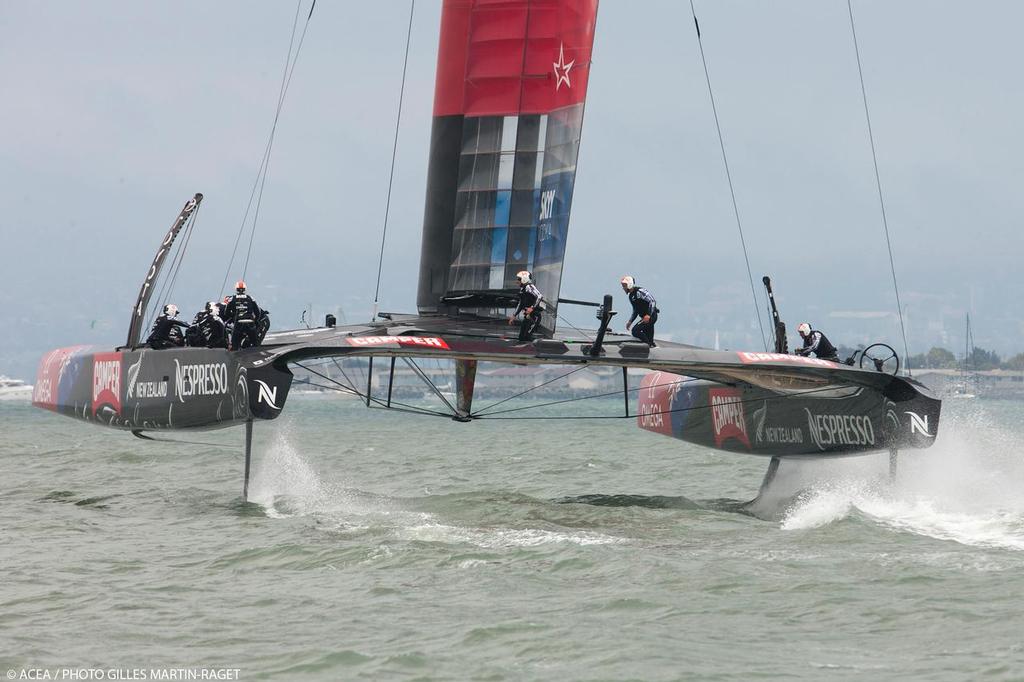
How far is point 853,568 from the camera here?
7.18 meters

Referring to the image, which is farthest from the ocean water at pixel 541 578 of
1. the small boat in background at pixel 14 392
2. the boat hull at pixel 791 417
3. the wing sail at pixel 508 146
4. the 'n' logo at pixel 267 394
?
the small boat in background at pixel 14 392

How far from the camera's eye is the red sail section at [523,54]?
10.6m

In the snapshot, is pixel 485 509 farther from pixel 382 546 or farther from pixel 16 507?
pixel 16 507

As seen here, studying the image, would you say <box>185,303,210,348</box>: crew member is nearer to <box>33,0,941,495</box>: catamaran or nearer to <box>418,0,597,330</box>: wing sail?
<box>33,0,941,495</box>: catamaran

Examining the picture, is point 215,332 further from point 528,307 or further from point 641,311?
point 641,311

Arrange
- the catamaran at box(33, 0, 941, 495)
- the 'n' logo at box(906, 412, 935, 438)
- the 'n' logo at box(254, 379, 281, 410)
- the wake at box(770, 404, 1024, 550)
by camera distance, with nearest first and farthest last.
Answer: the wake at box(770, 404, 1024, 550)
the 'n' logo at box(254, 379, 281, 410)
the 'n' logo at box(906, 412, 935, 438)
the catamaran at box(33, 0, 941, 495)

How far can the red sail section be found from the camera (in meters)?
10.6

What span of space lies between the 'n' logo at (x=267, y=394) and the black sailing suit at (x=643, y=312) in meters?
2.55

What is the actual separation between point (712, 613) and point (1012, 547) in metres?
2.58

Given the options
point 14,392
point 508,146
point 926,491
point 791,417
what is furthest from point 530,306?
point 14,392

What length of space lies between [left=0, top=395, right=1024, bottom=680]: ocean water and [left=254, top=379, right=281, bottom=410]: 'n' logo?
2.78 ft

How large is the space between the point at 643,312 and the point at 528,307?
81cm

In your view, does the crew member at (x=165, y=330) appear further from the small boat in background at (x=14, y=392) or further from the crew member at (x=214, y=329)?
the small boat in background at (x=14, y=392)

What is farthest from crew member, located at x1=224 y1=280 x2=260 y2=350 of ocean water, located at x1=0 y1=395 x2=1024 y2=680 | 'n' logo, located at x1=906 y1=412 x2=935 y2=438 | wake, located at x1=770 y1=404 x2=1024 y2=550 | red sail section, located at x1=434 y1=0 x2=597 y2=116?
'n' logo, located at x1=906 y1=412 x2=935 y2=438
